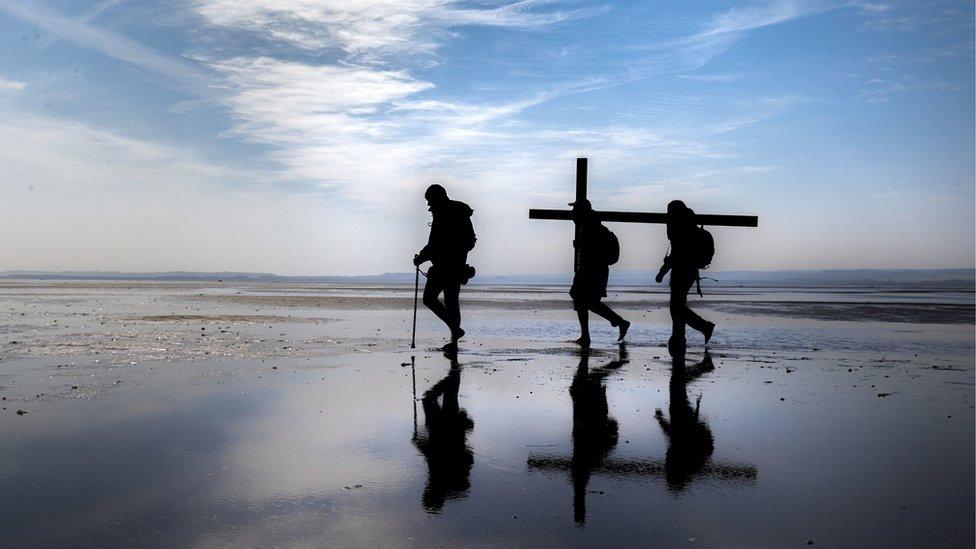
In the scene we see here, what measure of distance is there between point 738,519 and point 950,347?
11196 mm

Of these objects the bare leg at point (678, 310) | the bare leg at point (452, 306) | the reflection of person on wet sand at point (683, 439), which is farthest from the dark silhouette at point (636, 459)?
the bare leg at point (452, 306)

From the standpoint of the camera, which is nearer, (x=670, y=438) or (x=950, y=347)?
(x=670, y=438)

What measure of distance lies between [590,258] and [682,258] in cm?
156

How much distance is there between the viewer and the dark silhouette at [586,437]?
163 inches

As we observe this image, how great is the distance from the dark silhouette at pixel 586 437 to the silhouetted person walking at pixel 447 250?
373 cm

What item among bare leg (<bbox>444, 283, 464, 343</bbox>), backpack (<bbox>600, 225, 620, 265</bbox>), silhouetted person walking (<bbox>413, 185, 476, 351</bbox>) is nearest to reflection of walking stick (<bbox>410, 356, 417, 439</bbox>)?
bare leg (<bbox>444, 283, 464, 343</bbox>)

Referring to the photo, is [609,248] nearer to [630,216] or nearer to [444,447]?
[630,216]

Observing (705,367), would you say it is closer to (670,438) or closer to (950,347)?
(670,438)

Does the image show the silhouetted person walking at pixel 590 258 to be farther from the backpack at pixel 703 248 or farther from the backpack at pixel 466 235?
the backpack at pixel 466 235

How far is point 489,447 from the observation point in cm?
498

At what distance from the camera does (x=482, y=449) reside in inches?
194

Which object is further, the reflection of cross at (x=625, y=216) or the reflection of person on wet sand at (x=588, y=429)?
the reflection of cross at (x=625, y=216)

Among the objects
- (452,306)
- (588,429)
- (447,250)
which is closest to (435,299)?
(452,306)

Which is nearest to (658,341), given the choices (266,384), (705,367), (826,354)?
(826,354)
